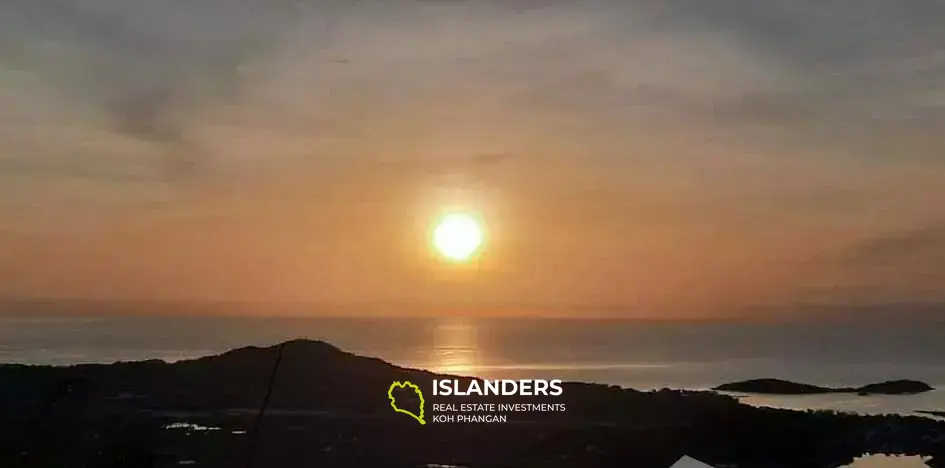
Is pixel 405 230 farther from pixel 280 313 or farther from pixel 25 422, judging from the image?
pixel 25 422

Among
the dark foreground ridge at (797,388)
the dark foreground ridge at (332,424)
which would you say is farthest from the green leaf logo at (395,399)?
the dark foreground ridge at (797,388)

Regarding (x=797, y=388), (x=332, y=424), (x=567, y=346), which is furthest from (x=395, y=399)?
(x=797, y=388)

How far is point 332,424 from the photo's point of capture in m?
3.11

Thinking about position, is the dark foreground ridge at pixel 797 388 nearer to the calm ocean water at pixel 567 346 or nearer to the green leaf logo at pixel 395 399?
the calm ocean water at pixel 567 346

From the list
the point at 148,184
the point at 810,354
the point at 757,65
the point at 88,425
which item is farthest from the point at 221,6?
the point at 810,354

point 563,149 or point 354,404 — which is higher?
point 563,149

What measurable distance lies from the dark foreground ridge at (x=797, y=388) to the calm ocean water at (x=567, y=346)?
2 cm

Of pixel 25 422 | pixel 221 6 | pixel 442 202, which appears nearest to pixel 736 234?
pixel 442 202

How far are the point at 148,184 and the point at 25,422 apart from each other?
34.0 inches

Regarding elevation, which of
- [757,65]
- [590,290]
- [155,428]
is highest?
[757,65]

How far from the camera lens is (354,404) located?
310 cm

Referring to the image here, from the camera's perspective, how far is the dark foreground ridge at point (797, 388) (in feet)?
10.3

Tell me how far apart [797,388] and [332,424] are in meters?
1.50

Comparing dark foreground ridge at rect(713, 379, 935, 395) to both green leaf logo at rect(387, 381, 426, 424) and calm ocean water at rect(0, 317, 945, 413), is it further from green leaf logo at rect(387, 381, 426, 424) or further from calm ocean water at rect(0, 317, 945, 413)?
green leaf logo at rect(387, 381, 426, 424)
